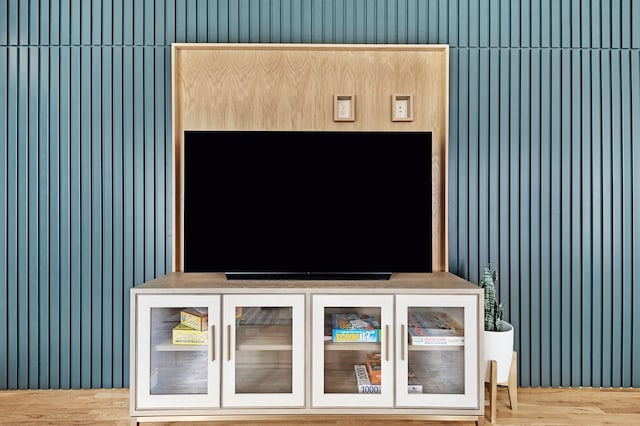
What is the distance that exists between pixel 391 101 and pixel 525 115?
31.4 inches

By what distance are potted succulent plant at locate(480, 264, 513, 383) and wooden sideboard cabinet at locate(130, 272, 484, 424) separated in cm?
19

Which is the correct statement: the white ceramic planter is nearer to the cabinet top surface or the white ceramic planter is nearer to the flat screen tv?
the cabinet top surface

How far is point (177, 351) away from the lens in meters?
2.00

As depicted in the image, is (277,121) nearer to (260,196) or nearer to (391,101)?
(260,196)

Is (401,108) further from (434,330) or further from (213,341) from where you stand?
(213,341)

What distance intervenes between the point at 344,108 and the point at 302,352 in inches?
53.6

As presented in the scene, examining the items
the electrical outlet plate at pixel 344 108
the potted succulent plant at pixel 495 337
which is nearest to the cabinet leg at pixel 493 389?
the potted succulent plant at pixel 495 337

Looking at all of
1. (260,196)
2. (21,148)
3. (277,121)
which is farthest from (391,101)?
(21,148)

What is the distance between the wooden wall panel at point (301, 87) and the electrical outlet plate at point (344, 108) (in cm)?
4

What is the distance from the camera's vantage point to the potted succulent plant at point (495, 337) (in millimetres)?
2133

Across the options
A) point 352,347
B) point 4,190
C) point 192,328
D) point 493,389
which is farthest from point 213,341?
point 4,190

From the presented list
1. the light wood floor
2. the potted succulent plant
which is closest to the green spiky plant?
the potted succulent plant

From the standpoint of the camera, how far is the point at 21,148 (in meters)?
2.43

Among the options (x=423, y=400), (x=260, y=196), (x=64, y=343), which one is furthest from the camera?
(x=64, y=343)
